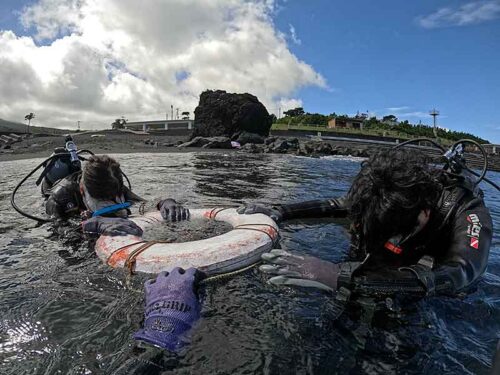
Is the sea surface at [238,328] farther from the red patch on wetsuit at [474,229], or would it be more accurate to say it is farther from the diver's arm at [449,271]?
the red patch on wetsuit at [474,229]

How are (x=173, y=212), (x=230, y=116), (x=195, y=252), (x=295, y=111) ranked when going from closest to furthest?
(x=195, y=252) → (x=173, y=212) → (x=230, y=116) → (x=295, y=111)

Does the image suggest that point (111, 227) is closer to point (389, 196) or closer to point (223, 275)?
point (223, 275)

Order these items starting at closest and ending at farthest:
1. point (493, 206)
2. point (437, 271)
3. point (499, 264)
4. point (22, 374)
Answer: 1. point (22, 374)
2. point (437, 271)
3. point (499, 264)
4. point (493, 206)

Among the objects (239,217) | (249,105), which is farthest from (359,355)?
(249,105)

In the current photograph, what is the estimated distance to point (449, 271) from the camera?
2641 millimetres

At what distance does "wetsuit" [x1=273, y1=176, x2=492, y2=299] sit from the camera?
8.05 ft

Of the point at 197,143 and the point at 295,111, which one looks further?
the point at 295,111

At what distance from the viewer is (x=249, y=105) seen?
35469mm

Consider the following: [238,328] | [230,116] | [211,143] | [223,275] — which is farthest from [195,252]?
[230,116]

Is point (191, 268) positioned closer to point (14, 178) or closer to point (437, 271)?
point (437, 271)

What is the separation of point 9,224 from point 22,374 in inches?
156

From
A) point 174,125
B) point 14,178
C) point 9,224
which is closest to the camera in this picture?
point 9,224

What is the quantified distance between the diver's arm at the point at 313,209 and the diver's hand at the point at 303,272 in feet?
7.23

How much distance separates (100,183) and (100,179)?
5 cm
